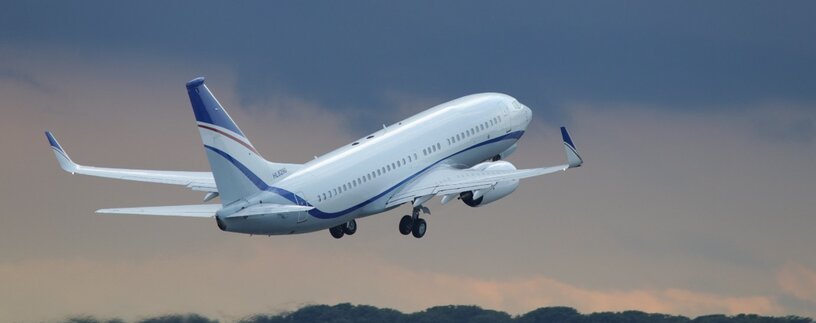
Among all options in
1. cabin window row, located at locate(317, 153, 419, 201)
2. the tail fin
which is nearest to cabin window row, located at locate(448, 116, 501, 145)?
cabin window row, located at locate(317, 153, 419, 201)

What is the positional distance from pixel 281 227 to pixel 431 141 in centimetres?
1599

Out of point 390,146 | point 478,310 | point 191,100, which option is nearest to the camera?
point 191,100

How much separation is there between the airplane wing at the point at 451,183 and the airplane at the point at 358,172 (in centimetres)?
5

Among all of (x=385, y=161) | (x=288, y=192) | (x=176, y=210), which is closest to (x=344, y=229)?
(x=385, y=161)

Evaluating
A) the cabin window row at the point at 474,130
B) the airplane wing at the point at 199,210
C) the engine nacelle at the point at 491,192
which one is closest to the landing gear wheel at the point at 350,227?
the engine nacelle at the point at 491,192

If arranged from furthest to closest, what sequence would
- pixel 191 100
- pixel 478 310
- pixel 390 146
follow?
pixel 478 310 < pixel 390 146 < pixel 191 100

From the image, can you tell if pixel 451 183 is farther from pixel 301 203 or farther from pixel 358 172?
pixel 301 203

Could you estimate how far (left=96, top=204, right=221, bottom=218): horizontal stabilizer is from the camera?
121 m

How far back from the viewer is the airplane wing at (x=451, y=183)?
5241 inches

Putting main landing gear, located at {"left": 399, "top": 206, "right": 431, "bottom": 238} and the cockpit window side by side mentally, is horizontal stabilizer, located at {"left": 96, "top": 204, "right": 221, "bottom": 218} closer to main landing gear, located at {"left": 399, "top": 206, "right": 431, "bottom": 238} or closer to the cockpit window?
main landing gear, located at {"left": 399, "top": 206, "right": 431, "bottom": 238}

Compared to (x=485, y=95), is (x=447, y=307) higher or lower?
lower

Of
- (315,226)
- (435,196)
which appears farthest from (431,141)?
(315,226)

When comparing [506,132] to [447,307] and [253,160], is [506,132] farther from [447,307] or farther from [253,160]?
[253,160]

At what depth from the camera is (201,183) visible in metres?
135
